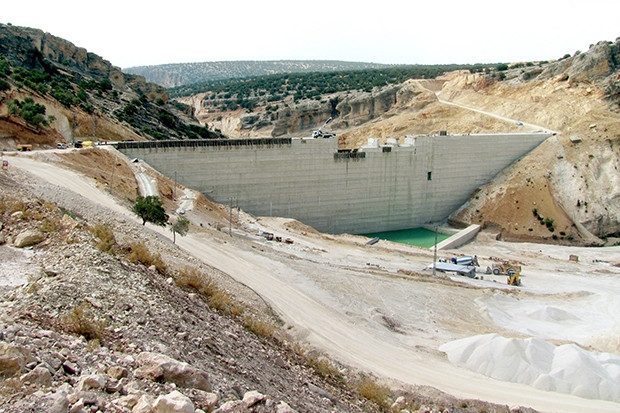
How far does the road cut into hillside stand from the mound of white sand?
42 millimetres

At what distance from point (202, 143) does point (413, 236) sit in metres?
21.0

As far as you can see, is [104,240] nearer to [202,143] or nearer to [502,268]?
[502,268]

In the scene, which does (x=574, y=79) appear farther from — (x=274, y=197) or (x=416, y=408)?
(x=416, y=408)

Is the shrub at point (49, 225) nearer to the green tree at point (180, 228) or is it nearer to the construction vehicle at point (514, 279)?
the green tree at point (180, 228)

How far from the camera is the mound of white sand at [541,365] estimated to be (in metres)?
19.3

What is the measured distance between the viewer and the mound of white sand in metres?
19.3

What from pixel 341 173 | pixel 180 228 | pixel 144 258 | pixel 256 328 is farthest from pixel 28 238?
Answer: pixel 341 173

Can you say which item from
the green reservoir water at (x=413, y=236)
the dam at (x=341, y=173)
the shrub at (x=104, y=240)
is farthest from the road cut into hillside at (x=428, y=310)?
the green reservoir water at (x=413, y=236)

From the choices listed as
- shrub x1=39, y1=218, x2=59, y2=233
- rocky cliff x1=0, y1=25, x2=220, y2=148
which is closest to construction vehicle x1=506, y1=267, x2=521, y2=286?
shrub x1=39, y1=218, x2=59, y2=233

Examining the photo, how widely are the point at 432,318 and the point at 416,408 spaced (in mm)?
11946

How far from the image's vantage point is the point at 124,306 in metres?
12.0

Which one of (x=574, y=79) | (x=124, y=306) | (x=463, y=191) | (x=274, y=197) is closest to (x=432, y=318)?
(x=124, y=306)

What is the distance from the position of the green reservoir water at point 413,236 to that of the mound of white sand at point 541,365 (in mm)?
30546

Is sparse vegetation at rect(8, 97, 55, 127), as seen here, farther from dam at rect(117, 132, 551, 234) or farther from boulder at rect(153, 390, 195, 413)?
boulder at rect(153, 390, 195, 413)
